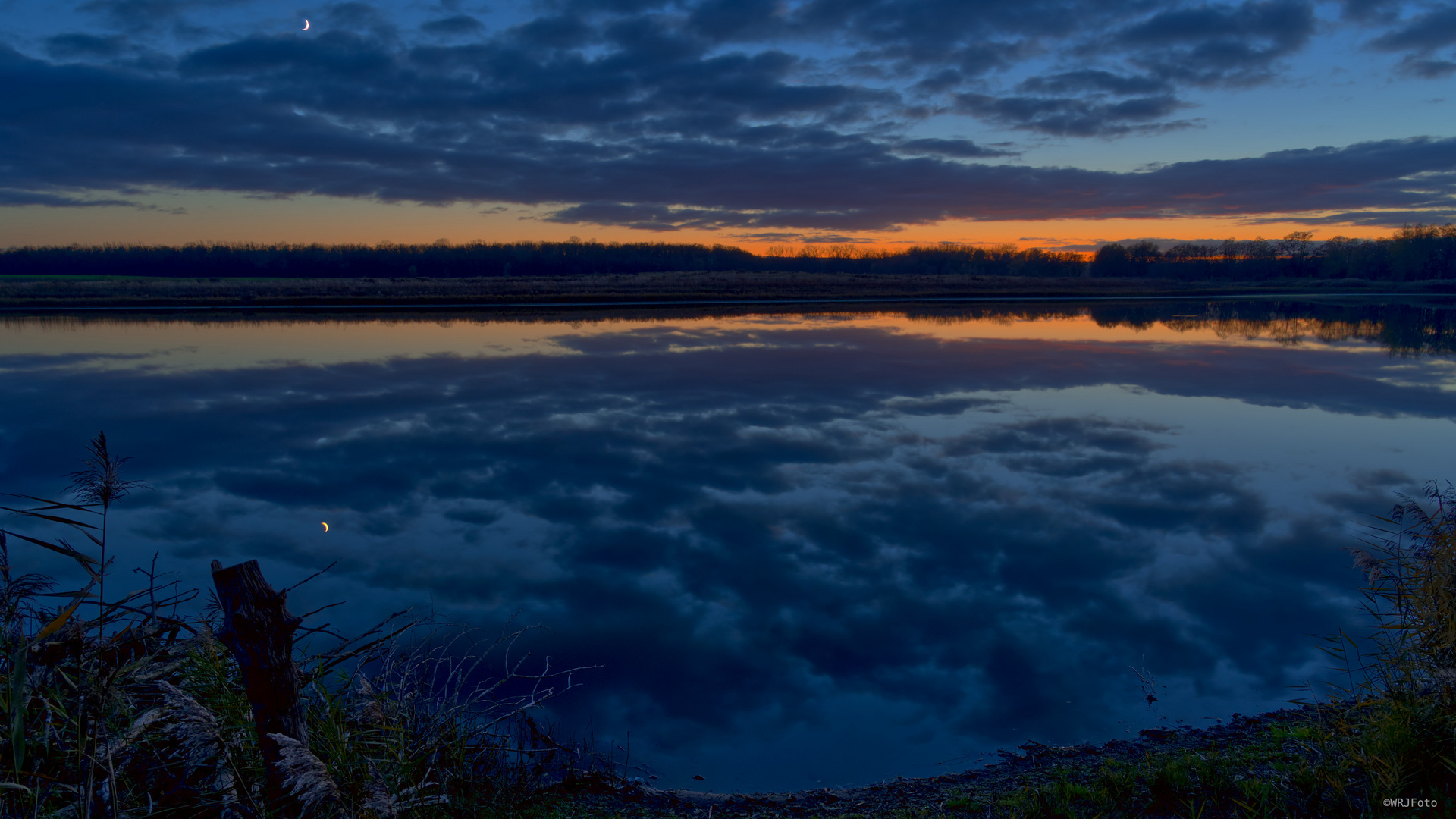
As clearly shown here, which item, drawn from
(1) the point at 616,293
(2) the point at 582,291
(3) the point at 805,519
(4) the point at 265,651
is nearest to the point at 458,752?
(4) the point at 265,651

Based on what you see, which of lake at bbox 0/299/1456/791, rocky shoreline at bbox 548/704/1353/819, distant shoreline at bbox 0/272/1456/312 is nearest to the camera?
rocky shoreline at bbox 548/704/1353/819

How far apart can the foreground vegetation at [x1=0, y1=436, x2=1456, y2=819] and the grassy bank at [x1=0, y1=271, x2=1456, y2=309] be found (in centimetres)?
4135

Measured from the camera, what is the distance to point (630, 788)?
436 cm

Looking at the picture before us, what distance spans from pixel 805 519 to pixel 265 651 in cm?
655

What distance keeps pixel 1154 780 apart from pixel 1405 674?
144 centimetres

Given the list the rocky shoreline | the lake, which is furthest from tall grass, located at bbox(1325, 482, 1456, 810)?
the lake

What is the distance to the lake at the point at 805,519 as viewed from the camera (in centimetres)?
541

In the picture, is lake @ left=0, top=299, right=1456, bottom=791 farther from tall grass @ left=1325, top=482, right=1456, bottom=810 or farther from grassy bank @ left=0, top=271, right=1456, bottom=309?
grassy bank @ left=0, top=271, right=1456, bottom=309

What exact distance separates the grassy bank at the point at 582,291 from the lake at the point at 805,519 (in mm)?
26176

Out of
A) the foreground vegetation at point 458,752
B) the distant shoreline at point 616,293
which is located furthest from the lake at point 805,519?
the distant shoreline at point 616,293

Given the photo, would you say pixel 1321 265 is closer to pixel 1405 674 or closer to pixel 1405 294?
pixel 1405 294

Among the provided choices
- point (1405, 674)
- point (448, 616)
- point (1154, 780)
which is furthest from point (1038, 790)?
point (448, 616)

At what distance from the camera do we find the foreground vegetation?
295 centimetres

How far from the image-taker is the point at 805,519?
870cm
